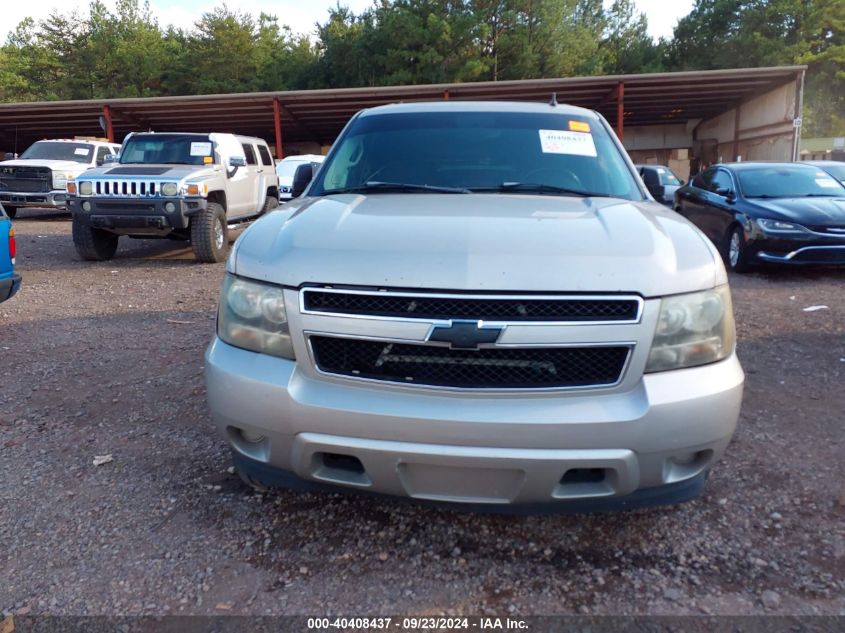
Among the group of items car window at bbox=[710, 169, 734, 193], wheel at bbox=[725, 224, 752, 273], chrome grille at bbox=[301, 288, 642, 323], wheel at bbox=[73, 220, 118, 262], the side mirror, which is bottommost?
wheel at bbox=[725, 224, 752, 273]

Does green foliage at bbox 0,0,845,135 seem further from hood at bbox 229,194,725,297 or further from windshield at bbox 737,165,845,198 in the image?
hood at bbox 229,194,725,297

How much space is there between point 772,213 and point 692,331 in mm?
6725

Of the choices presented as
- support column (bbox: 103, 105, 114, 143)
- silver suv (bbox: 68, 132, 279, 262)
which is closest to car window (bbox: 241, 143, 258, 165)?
silver suv (bbox: 68, 132, 279, 262)

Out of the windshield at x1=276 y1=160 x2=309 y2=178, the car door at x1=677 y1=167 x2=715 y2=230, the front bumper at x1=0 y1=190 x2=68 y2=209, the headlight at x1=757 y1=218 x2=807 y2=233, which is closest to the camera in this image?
the headlight at x1=757 y1=218 x2=807 y2=233

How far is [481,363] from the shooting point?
203cm

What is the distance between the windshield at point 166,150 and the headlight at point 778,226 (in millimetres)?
7693

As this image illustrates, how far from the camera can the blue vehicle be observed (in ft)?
16.5

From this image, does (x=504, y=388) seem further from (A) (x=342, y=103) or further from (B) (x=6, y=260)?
(A) (x=342, y=103)

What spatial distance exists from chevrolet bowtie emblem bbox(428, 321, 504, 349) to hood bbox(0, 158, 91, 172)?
15.5 m

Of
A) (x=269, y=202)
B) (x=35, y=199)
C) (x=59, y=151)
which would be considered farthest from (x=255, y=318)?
(x=59, y=151)

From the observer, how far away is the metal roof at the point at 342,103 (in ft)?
64.3

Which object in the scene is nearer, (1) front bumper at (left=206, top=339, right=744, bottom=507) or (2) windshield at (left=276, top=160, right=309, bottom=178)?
(1) front bumper at (left=206, top=339, right=744, bottom=507)

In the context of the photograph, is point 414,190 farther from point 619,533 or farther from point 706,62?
point 706,62

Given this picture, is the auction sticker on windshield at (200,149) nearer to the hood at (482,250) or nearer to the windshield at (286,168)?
the windshield at (286,168)
